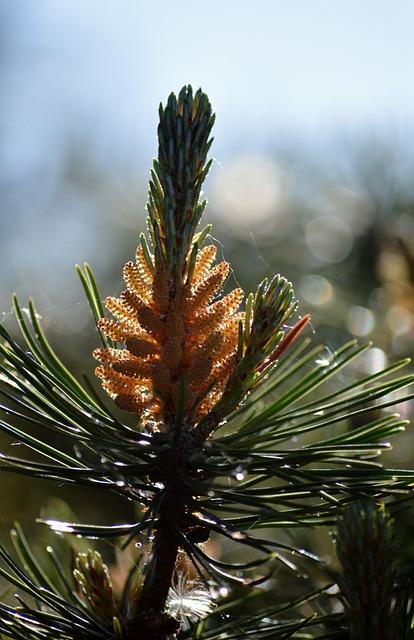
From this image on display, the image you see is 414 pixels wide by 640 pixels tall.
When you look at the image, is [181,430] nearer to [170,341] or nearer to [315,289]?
[170,341]

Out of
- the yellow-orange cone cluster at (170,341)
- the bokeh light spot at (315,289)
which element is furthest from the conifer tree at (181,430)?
the bokeh light spot at (315,289)

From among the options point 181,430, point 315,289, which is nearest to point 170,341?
point 181,430

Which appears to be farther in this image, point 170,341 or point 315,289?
point 315,289

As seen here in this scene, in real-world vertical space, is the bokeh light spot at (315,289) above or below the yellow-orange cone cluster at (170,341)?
above

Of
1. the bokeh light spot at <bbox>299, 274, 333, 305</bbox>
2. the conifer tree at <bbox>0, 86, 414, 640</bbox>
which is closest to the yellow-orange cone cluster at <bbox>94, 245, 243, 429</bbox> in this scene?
the conifer tree at <bbox>0, 86, 414, 640</bbox>

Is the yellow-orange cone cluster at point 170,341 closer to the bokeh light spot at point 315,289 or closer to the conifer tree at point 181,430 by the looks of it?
the conifer tree at point 181,430

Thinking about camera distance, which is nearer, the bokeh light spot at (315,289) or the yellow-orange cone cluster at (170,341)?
the yellow-orange cone cluster at (170,341)

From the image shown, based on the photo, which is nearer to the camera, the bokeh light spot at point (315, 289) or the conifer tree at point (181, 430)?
the conifer tree at point (181, 430)

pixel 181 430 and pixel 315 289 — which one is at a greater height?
pixel 315 289

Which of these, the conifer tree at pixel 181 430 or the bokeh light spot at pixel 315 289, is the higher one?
the bokeh light spot at pixel 315 289
